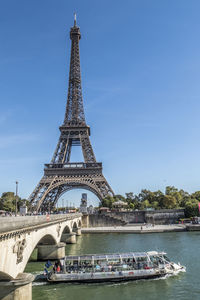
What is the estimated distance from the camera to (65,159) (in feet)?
307

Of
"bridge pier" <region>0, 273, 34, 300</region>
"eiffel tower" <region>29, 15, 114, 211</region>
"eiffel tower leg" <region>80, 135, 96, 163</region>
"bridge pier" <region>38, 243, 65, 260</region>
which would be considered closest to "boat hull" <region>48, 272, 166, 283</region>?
"bridge pier" <region>0, 273, 34, 300</region>

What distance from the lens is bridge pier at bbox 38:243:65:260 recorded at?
34.3 metres

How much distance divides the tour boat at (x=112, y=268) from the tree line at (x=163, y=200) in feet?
170

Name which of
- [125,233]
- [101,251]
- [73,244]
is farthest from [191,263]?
[125,233]

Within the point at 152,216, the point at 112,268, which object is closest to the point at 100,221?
the point at 152,216

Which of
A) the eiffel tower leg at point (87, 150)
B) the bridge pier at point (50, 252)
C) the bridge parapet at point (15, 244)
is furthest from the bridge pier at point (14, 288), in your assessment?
the eiffel tower leg at point (87, 150)

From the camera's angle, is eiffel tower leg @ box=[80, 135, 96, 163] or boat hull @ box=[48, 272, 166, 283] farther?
eiffel tower leg @ box=[80, 135, 96, 163]

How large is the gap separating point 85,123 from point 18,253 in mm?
77093

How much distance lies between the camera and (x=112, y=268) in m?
26.3

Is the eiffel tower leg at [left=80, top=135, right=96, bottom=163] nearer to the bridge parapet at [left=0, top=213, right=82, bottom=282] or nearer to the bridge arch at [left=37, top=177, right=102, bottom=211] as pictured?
the bridge arch at [left=37, top=177, right=102, bottom=211]

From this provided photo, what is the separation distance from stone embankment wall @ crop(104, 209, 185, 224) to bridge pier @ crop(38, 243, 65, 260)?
47.4 meters

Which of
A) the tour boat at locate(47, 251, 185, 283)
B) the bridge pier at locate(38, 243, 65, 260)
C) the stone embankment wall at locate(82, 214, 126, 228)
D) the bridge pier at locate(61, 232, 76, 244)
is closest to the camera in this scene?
the tour boat at locate(47, 251, 185, 283)

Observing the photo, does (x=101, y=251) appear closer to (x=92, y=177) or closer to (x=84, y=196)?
(x=92, y=177)

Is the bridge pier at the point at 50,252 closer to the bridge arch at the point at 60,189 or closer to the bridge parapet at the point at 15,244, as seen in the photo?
the bridge parapet at the point at 15,244
